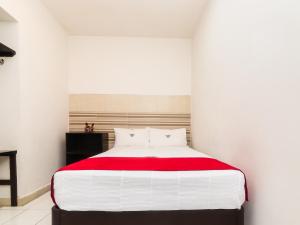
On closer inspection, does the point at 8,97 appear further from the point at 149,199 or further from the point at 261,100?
the point at 261,100

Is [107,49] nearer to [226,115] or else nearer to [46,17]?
[46,17]

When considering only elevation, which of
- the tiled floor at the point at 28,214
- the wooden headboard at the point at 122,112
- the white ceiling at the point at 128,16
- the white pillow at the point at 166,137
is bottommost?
the tiled floor at the point at 28,214

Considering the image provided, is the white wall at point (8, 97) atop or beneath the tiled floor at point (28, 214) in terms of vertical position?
atop

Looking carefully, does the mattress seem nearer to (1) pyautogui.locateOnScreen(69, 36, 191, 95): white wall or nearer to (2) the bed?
(2) the bed

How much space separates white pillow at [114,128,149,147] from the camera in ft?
14.0

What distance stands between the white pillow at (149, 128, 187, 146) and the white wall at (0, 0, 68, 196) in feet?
5.14

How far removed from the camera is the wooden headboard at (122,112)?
15.8 feet

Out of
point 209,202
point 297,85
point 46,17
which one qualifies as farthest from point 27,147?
point 297,85

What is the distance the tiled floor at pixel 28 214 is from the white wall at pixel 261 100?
6.25 ft

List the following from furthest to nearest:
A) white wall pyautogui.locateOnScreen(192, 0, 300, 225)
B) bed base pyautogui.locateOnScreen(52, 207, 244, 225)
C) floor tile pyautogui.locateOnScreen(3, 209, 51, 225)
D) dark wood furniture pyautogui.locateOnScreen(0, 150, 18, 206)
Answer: dark wood furniture pyautogui.locateOnScreen(0, 150, 18, 206)
floor tile pyautogui.locateOnScreen(3, 209, 51, 225)
bed base pyautogui.locateOnScreen(52, 207, 244, 225)
white wall pyautogui.locateOnScreen(192, 0, 300, 225)

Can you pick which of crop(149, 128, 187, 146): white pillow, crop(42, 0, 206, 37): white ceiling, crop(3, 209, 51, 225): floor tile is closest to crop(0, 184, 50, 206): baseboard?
crop(3, 209, 51, 225): floor tile

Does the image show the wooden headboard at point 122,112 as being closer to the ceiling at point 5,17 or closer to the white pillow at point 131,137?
the white pillow at point 131,137

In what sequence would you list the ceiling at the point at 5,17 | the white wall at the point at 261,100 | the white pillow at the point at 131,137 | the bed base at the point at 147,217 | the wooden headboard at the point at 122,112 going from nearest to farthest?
1. the white wall at the point at 261,100
2. the bed base at the point at 147,217
3. the ceiling at the point at 5,17
4. the white pillow at the point at 131,137
5. the wooden headboard at the point at 122,112

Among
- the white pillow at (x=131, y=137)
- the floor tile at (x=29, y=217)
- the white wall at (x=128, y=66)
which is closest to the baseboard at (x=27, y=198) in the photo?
the floor tile at (x=29, y=217)
